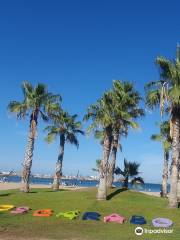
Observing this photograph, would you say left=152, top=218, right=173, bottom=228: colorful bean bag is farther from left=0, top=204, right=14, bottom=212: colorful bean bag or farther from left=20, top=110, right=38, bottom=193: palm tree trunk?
left=20, top=110, right=38, bottom=193: palm tree trunk

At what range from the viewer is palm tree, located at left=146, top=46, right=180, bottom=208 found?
105ft

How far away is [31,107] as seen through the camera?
4441cm

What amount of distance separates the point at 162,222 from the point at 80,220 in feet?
17.7

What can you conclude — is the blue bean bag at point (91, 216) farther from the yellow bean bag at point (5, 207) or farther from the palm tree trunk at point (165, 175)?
the palm tree trunk at point (165, 175)

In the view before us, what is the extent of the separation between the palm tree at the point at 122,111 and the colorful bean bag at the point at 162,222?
43.1ft

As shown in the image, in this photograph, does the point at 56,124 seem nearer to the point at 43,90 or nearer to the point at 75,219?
the point at 43,90

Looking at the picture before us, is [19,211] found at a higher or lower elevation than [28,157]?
lower

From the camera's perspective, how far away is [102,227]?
2425 cm

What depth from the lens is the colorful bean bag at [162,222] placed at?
985 inches

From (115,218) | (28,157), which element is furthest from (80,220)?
(28,157)

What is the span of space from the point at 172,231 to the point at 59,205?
11.3 meters

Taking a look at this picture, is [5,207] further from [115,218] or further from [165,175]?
[165,175]

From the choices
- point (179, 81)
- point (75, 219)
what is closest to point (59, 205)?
point (75, 219)
